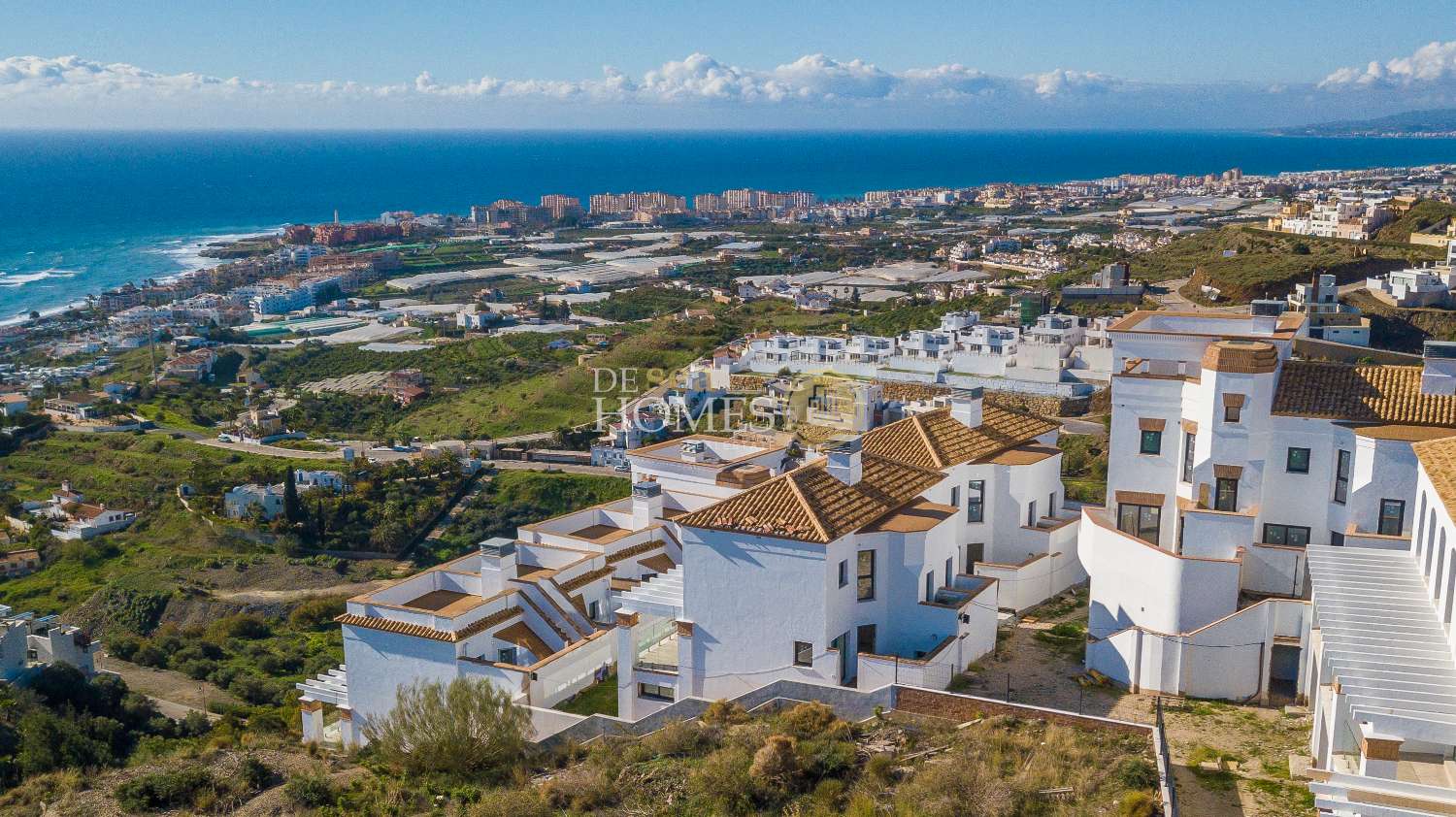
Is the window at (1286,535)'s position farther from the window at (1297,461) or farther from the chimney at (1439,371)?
the chimney at (1439,371)

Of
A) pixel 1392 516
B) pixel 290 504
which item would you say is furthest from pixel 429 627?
pixel 290 504

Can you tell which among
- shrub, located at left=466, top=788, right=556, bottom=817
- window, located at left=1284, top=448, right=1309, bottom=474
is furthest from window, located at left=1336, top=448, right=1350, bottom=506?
shrub, located at left=466, top=788, right=556, bottom=817

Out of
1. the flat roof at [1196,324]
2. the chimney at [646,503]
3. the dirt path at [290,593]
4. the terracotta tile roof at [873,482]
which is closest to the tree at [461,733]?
the terracotta tile roof at [873,482]

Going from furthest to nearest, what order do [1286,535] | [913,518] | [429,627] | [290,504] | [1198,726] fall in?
[290,504], [429,627], [913,518], [1286,535], [1198,726]

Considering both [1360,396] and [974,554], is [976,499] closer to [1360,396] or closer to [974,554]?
[974,554]

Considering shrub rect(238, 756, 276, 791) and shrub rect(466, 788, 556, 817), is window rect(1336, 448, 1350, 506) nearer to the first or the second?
shrub rect(466, 788, 556, 817)

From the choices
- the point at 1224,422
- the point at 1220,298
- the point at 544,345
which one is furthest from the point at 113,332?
the point at 1224,422
